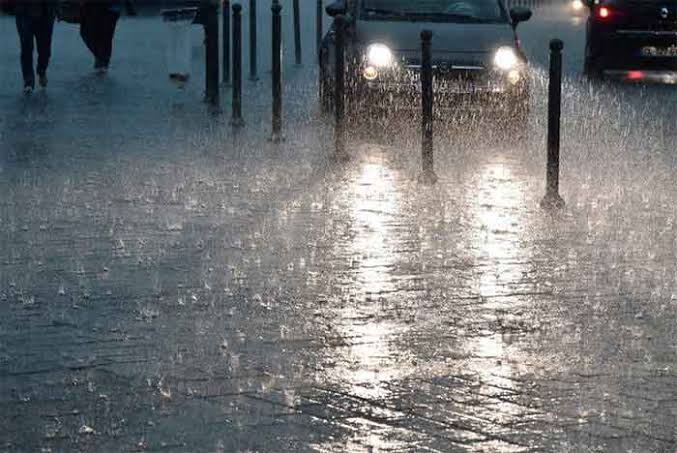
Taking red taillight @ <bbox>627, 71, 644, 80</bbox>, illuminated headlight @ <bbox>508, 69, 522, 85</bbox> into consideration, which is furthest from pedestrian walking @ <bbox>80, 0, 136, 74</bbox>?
illuminated headlight @ <bbox>508, 69, 522, 85</bbox>

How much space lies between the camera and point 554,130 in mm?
10992

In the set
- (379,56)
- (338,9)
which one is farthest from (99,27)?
(379,56)

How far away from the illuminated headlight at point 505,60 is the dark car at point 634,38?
7.98m

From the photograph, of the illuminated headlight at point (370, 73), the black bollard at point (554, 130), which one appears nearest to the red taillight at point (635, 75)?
the illuminated headlight at point (370, 73)

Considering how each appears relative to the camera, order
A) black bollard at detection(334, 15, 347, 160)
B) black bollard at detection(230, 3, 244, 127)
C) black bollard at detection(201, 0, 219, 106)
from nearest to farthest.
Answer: black bollard at detection(334, 15, 347, 160) < black bollard at detection(230, 3, 244, 127) < black bollard at detection(201, 0, 219, 106)

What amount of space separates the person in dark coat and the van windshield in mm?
4534

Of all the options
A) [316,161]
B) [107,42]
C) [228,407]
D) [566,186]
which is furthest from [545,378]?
[107,42]

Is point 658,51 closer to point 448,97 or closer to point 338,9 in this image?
point 338,9

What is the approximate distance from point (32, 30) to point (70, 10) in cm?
445

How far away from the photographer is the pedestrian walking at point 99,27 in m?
22.7

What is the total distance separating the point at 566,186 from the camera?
1184 centimetres

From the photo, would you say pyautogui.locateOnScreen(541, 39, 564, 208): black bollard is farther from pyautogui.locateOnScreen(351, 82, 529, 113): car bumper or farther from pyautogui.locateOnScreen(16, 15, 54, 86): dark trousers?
pyautogui.locateOnScreen(16, 15, 54, 86): dark trousers

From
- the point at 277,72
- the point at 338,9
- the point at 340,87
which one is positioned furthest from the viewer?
the point at 338,9

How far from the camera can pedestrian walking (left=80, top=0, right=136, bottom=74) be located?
2272cm
